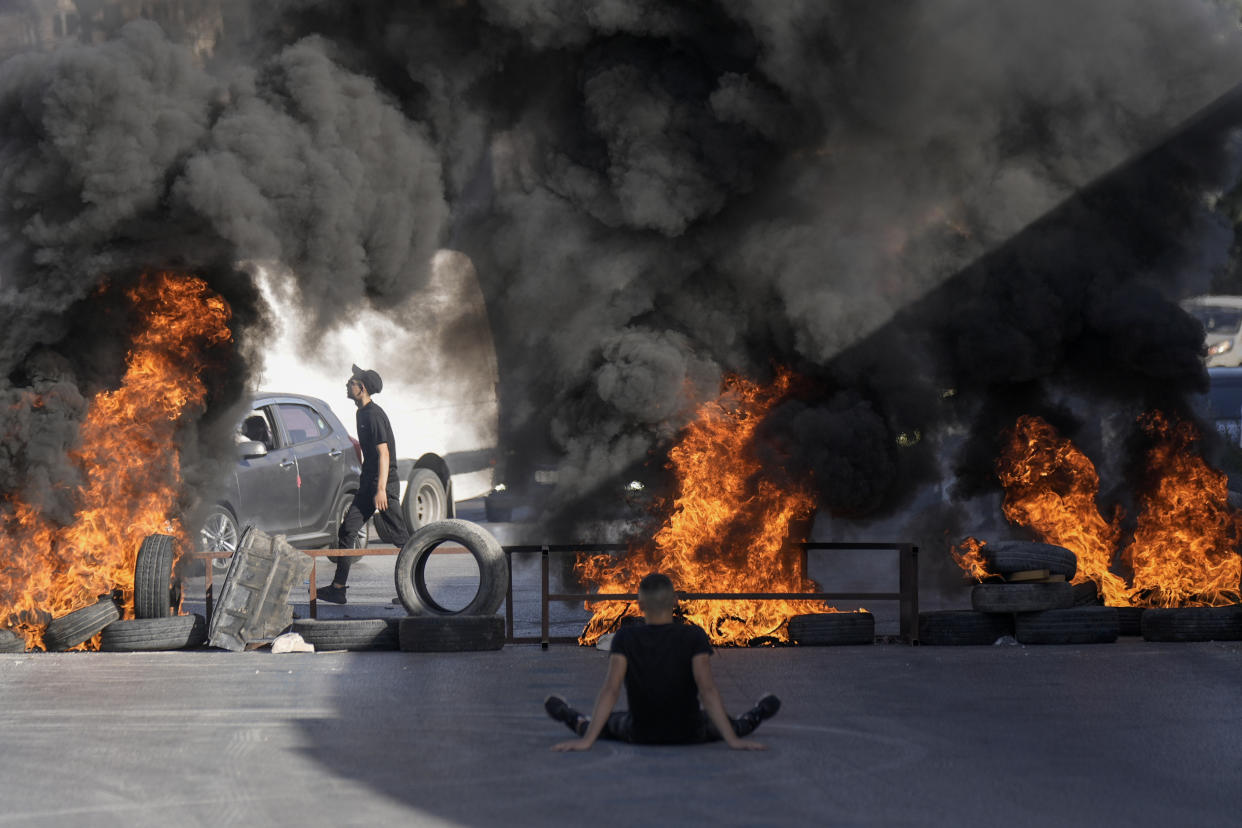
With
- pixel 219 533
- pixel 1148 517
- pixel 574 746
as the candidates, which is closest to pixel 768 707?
pixel 574 746

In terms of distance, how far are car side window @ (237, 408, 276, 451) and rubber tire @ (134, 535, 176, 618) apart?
4.26 m

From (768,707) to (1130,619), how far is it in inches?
211

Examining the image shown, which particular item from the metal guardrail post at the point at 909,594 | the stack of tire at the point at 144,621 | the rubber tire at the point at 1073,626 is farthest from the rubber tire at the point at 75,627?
the rubber tire at the point at 1073,626

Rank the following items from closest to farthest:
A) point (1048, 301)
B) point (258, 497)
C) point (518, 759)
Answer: point (518, 759) → point (1048, 301) → point (258, 497)

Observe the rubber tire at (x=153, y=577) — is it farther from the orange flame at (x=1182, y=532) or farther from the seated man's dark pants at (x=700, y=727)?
the orange flame at (x=1182, y=532)

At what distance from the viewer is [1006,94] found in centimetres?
1236

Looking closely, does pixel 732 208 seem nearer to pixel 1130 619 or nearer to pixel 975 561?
pixel 975 561

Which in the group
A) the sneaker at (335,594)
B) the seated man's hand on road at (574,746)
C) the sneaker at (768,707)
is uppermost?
the sneaker at (335,594)

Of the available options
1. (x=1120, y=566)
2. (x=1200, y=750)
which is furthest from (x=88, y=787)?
(x=1120, y=566)

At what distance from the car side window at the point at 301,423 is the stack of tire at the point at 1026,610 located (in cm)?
789

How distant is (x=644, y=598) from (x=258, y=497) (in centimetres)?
925

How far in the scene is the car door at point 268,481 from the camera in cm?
1506

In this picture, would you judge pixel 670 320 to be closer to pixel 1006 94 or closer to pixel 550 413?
pixel 550 413

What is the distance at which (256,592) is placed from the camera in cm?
1107
